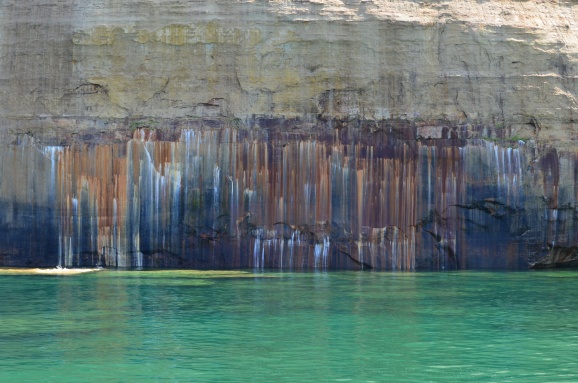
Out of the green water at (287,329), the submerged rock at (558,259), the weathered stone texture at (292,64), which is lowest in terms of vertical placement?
the green water at (287,329)

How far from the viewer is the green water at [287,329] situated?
33.6 ft

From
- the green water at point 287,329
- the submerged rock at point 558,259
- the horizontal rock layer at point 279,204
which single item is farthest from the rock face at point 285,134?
the green water at point 287,329

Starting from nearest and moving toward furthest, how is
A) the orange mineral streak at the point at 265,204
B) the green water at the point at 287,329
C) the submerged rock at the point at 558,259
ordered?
1. the green water at the point at 287,329
2. the orange mineral streak at the point at 265,204
3. the submerged rock at the point at 558,259

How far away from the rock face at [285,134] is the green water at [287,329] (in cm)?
208

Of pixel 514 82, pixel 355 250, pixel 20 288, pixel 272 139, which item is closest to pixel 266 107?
pixel 272 139

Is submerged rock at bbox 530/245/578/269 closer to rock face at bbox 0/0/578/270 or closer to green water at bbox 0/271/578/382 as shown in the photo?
rock face at bbox 0/0/578/270

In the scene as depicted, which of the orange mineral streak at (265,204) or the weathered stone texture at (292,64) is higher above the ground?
the weathered stone texture at (292,64)

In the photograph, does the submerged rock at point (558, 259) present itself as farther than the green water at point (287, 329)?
Yes

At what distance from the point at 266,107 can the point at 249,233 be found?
258 centimetres

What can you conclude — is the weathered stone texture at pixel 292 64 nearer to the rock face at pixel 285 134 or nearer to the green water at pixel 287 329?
the rock face at pixel 285 134

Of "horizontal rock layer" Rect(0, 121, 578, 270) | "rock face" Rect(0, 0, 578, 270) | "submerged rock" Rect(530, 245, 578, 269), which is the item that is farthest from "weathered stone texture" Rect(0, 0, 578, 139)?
"submerged rock" Rect(530, 245, 578, 269)

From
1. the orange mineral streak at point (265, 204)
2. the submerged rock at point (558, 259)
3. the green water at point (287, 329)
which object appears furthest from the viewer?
the submerged rock at point (558, 259)

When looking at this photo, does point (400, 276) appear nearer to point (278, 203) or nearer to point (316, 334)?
point (278, 203)

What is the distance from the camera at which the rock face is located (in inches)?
824
